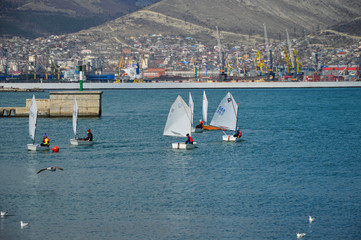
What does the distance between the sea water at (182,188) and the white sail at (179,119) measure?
202 centimetres

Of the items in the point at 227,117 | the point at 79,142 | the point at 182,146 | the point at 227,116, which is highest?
the point at 227,116

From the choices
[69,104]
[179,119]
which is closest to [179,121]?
[179,119]

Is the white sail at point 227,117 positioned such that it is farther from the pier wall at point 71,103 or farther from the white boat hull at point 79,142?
the pier wall at point 71,103

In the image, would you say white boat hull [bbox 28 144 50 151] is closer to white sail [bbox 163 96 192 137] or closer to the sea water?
the sea water

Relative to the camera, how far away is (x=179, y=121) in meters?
55.3

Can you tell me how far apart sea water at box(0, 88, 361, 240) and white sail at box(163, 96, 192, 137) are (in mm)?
2024

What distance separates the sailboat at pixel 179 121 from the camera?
54844mm

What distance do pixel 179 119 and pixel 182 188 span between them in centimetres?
1731

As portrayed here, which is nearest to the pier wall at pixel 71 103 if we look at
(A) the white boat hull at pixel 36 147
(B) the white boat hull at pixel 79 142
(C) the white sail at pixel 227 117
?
(C) the white sail at pixel 227 117

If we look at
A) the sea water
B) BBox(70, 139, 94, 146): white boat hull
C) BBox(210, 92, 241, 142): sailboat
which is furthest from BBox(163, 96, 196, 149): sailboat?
BBox(210, 92, 241, 142): sailboat

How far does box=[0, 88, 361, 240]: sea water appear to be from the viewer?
29688 millimetres

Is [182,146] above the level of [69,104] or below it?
below

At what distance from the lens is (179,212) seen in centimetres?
3247

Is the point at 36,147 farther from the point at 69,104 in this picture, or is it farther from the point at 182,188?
the point at 69,104
